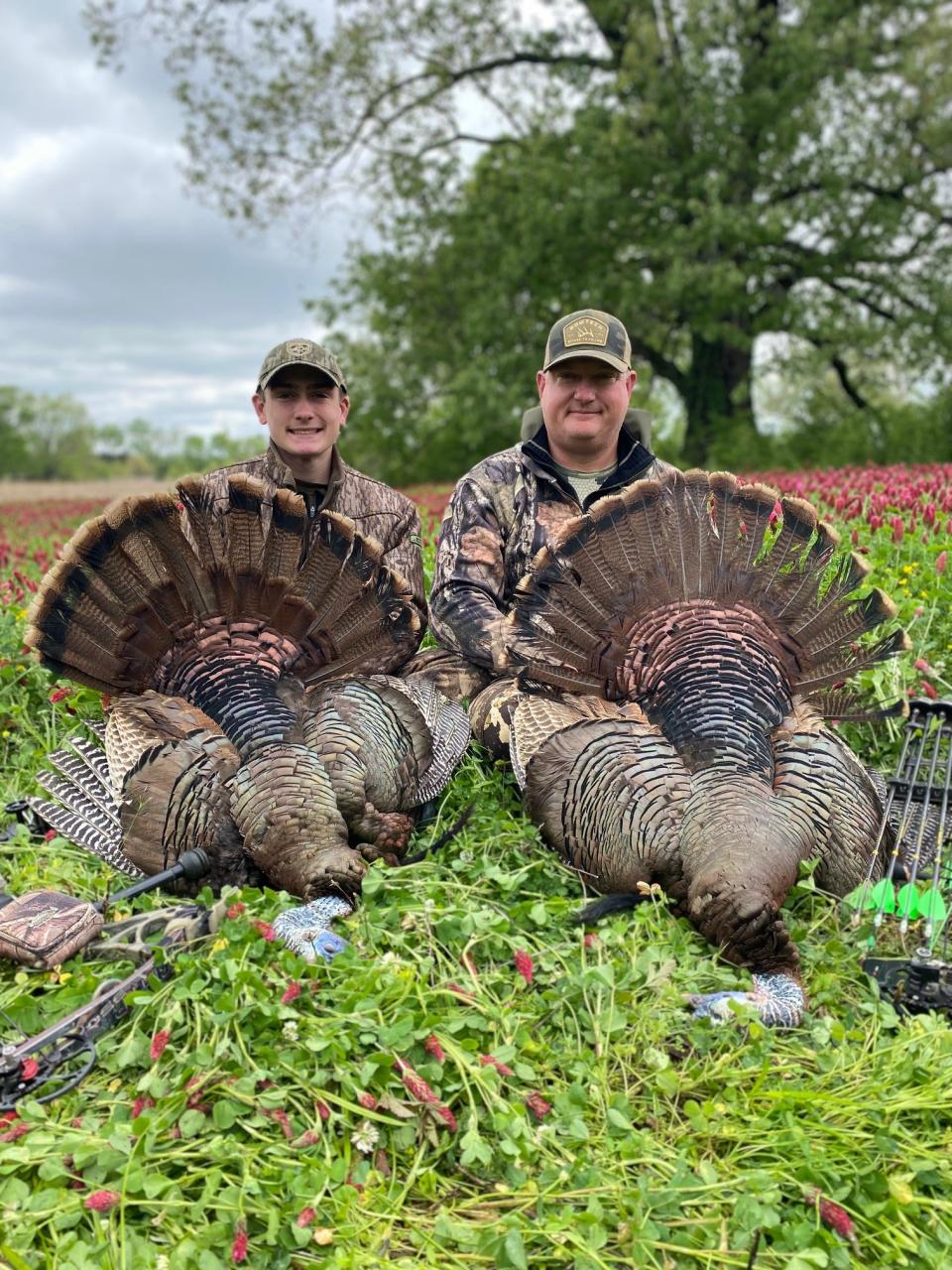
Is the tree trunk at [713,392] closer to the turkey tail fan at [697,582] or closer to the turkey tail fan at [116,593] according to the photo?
the turkey tail fan at [697,582]

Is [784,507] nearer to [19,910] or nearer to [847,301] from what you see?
[19,910]

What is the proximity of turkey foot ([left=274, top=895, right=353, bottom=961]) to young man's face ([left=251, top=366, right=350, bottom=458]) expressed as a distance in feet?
8.03

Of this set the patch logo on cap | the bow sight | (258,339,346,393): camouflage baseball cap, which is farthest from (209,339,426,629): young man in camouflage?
the bow sight

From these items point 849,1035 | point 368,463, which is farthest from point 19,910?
point 368,463

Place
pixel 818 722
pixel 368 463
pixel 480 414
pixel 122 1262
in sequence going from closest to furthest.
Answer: pixel 122 1262 → pixel 818 722 → pixel 480 414 → pixel 368 463

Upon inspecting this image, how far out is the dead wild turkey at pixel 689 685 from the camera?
3.29 m

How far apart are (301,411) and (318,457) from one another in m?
0.28

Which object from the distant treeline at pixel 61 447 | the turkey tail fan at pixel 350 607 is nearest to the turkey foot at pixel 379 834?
the turkey tail fan at pixel 350 607

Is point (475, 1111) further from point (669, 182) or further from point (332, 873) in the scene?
point (669, 182)

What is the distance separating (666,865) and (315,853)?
1.09 metres

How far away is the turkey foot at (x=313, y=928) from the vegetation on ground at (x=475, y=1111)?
6 centimetres

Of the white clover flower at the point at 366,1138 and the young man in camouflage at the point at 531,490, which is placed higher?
the young man in camouflage at the point at 531,490

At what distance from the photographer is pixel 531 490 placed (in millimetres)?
4910

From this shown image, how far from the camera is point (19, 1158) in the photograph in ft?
7.75
